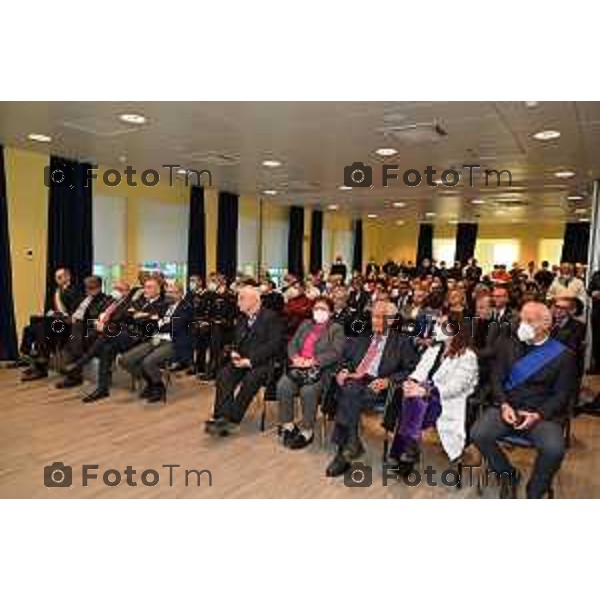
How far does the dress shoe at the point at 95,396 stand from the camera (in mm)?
5469

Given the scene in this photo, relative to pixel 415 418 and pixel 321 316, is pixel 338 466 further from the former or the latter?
pixel 321 316

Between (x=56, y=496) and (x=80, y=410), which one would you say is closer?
(x=56, y=496)

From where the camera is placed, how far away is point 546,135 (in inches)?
205

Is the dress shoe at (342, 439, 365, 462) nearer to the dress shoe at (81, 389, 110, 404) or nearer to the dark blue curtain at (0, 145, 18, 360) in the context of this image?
the dress shoe at (81, 389, 110, 404)

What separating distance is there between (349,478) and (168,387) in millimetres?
2889

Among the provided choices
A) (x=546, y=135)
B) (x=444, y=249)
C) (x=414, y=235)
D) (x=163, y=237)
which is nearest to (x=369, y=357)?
(x=546, y=135)

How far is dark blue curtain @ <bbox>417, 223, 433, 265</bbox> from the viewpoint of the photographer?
18.4 m

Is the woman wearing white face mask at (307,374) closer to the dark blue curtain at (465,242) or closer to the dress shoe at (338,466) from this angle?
the dress shoe at (338,466)

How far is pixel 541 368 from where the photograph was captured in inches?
139

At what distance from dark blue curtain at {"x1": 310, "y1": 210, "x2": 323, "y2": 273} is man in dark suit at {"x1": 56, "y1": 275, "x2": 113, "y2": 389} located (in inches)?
337

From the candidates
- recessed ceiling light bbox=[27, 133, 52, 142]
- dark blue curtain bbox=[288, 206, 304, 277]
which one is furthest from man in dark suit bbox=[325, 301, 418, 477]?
dark blue curtain bbox=[288, 206, 304, 277]

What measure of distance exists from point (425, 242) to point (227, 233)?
919 cm

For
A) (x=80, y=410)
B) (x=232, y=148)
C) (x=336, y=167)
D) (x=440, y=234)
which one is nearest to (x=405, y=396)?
(x=80, y=410)
